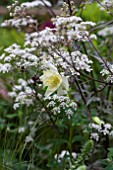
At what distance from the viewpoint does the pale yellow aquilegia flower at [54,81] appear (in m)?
1.69

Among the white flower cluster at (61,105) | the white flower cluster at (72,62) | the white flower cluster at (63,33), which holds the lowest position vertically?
the white flower cluster at (61,105)

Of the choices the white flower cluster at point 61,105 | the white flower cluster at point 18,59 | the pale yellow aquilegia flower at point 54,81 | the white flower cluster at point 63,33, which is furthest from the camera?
the white flower cluster at point 18,59

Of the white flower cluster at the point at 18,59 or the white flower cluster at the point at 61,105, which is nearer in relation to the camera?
the white flower cluster at the point at 61,105

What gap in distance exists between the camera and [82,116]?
2174 millimetres

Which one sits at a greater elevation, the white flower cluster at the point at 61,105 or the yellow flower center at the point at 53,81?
the yellow flower center at the point at 53,81

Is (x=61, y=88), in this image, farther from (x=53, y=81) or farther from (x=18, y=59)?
(x=18, y=59)

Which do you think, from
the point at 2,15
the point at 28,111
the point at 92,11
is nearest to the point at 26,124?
the point at 28,111

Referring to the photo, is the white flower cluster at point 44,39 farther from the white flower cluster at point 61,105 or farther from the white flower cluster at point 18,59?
the white flower cluster at point 61,105

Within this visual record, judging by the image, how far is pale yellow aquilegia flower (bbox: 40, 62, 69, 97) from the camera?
1.69 metres

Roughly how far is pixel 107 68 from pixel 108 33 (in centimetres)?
110

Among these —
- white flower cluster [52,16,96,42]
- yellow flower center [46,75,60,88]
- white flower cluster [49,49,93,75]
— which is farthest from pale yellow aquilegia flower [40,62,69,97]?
white flower cluster [52,16,96,42]

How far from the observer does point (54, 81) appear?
1725 mm

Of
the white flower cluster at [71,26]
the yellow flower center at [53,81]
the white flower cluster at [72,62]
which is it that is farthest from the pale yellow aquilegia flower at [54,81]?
the white flower cluster at [71,26]

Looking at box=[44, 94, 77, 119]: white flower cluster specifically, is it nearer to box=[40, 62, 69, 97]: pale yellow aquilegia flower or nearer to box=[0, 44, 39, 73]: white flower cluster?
box=[40, 62, 69, 97]: pale yellow aquilegia flower
